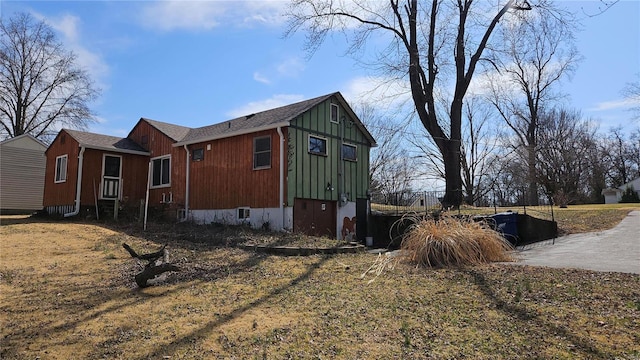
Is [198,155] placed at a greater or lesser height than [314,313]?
greater

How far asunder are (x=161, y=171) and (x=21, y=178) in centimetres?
946

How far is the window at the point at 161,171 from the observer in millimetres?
17141

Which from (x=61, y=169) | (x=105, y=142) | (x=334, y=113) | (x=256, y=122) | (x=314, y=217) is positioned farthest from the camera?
(x=61, y=169)

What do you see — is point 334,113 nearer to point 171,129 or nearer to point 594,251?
point 171,129

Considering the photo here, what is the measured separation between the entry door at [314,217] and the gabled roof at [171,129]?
6.65 m

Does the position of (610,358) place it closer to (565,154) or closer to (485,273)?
(485,273)

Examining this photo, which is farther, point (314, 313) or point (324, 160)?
point (324, 160)

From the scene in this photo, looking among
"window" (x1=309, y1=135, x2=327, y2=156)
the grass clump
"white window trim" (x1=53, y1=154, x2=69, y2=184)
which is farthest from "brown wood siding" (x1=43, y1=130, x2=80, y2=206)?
the grass clump

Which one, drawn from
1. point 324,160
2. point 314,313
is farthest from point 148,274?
point 324,160

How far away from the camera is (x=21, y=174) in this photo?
21578 millimetres

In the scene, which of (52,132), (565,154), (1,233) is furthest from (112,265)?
(565,154)

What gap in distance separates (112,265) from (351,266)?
14.6 ft

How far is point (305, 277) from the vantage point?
722 centimetres

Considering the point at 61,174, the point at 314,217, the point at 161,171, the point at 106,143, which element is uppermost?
the point at 106,143
